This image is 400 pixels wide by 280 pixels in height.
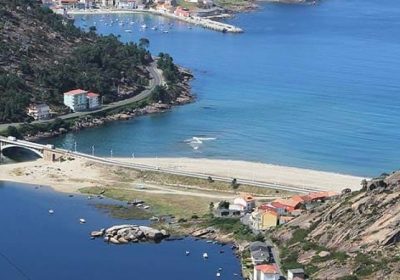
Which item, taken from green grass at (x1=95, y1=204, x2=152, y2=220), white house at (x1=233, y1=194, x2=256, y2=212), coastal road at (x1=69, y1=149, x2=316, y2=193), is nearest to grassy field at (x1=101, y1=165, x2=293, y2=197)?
coastal road at (x1=69, y1=149, x2=316, y2=193)

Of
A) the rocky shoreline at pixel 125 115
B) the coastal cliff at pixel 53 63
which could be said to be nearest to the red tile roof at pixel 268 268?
the rocky shoreline at pixel 125 115

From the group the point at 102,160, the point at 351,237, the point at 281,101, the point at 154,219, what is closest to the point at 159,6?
the point at 281,101

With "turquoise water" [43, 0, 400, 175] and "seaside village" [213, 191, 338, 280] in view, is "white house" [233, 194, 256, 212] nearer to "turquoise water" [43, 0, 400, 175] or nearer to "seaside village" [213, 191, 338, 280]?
"seaside village" [213, 191, 338, 280]

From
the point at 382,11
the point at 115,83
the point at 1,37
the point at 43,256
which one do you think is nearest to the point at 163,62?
the point at 115,83

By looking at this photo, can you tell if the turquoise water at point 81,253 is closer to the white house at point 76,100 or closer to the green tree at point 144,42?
the white house at point 76,100

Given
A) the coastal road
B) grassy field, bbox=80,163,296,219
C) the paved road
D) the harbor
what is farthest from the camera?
the harbor

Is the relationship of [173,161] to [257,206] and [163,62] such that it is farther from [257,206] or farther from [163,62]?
[163,62]
